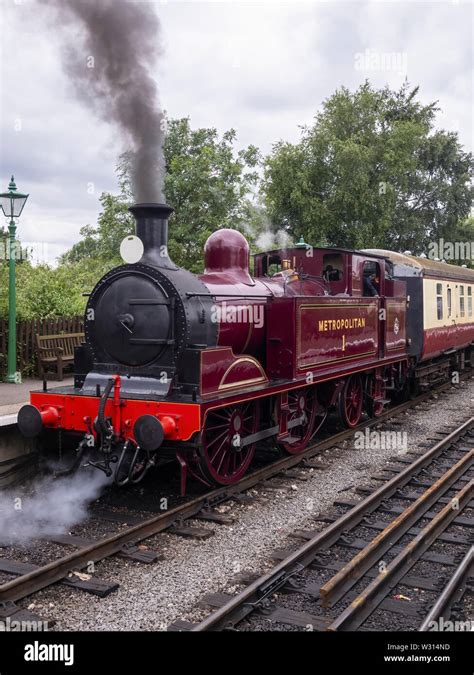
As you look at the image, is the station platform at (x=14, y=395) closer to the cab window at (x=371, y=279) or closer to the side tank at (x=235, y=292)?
the side tank at (x=235, y=292)

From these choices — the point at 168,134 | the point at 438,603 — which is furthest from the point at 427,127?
the point at 438,603

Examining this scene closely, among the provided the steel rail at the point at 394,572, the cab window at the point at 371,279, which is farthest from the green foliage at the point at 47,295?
the steel rail at the point at 394,572

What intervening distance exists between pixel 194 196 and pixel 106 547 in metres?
14.1

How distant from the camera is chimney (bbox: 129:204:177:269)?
6.16 metres

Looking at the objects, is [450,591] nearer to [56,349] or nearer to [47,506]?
[47,506]

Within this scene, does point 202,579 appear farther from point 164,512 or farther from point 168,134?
point 168,134

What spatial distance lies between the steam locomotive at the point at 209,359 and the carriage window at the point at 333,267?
16 mm

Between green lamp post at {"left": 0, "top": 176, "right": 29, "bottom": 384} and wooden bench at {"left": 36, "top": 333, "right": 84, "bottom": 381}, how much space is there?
51cm

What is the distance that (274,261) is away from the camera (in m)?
9.49

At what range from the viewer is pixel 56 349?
10398 mm

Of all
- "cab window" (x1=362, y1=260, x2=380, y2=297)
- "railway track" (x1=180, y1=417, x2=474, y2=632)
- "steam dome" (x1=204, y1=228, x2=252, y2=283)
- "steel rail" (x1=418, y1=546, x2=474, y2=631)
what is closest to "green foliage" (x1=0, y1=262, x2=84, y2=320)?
"steam dome" (x1=204, y1=228, x2=252, y2=283)

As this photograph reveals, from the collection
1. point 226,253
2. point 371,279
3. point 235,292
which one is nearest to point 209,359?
point 235,292

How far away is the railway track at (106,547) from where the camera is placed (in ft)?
14.2

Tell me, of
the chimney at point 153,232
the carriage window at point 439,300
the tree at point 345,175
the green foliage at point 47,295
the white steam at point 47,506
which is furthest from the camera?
the tree at point 345,175
